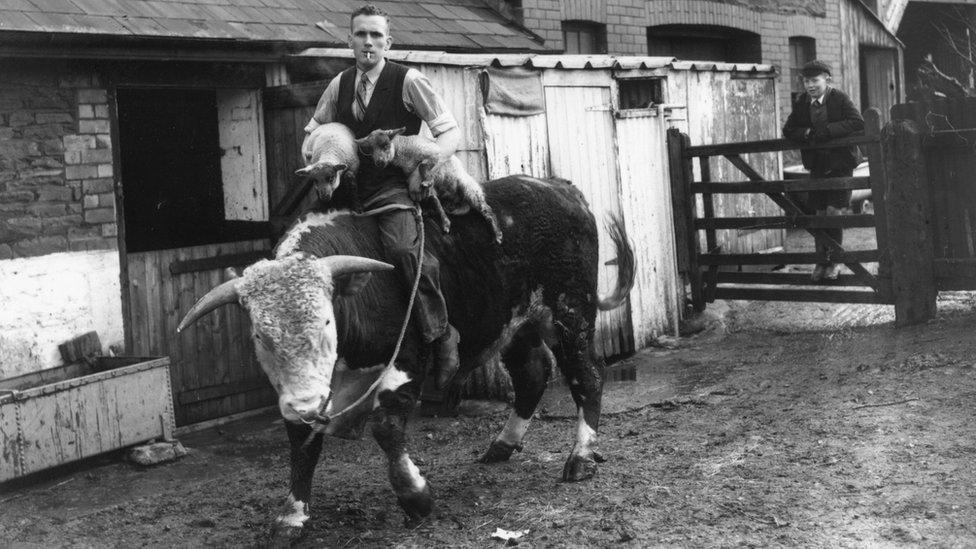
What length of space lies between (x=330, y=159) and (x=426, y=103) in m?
0.61

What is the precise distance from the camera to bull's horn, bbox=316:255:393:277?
5176 millimetres

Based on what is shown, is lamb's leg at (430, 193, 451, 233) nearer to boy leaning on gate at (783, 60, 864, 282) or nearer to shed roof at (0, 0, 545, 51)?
shed roof at (0, 0, 545, 51)

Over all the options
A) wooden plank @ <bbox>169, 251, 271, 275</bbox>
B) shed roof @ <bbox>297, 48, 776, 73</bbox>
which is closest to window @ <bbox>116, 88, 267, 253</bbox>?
wooden plank @ <bbox>169, 251, 271, 275</bbox>

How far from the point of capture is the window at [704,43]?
577 inches

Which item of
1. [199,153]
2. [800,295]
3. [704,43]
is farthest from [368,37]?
[704,43]

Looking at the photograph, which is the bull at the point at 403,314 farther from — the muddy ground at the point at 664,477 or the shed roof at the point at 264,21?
the shed roof at the point at 264,21

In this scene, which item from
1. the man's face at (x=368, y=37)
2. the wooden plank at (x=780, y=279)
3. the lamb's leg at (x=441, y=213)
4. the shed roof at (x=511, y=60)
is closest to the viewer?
the man's face at (x=368, y=37)

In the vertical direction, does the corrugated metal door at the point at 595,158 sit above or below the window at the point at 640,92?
below

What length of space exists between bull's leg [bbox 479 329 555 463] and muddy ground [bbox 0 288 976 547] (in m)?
0.15

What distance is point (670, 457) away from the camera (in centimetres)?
665

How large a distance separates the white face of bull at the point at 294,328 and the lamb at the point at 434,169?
0.90m

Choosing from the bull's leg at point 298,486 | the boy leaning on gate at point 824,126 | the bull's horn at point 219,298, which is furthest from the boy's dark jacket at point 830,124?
the bull's horn at point 219,298

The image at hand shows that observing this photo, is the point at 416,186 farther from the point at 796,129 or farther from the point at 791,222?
the point at 796,129

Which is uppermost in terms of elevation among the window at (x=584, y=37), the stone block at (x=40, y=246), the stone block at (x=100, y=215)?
the window at (x=584, y=37)
